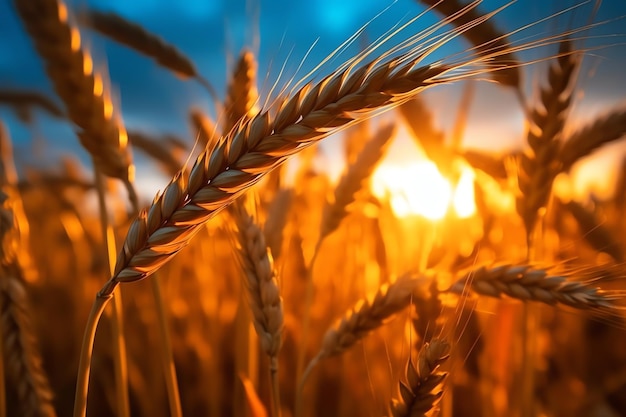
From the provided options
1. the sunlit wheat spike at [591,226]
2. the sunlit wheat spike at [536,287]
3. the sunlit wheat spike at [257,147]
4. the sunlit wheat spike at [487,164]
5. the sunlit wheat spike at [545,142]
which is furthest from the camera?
the sunlit wheat spike at [591,226]

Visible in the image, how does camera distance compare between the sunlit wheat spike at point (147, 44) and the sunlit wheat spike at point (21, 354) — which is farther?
the sunlit wheat spike at point (147, 44)

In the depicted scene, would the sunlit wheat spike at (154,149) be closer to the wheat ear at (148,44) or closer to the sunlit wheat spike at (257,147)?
the wheat ear at (148,44)

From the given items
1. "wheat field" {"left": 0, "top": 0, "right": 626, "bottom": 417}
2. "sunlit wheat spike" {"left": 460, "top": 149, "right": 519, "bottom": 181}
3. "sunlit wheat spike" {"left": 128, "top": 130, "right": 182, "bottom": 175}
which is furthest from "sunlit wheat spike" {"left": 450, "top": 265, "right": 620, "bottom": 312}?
"sunlit wheat spike" {"left": 128, "top": 130, "right": 182, "bottom": 175}

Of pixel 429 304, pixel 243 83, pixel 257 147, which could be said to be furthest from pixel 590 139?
pixel 257 147

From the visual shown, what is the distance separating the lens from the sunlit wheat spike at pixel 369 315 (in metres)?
0.76

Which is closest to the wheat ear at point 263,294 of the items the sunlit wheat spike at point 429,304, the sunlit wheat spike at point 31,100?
the sunlit wheat spike at point 429,304

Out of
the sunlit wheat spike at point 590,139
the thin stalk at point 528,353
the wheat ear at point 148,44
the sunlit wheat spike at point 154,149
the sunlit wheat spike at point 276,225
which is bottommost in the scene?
the thin stalk at point 528,353

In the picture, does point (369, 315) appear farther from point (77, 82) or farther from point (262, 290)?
point (77, 82)

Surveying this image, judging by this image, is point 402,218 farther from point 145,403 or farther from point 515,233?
point 145,403

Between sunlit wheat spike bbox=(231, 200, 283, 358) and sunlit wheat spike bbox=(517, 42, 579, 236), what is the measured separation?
529 mm

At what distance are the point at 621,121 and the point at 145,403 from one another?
136cm

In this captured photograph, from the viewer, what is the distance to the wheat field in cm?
57

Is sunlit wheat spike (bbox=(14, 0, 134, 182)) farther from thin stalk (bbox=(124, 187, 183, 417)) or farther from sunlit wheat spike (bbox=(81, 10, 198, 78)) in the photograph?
sunlit wheat spike (bbox=(81, 10, 198, 78))

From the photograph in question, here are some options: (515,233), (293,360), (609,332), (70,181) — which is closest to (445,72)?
(293,360)
